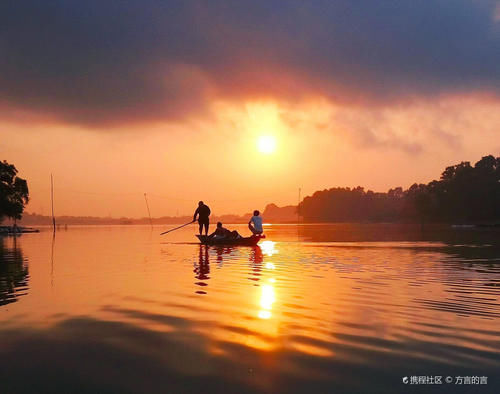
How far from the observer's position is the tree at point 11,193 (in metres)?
70.1

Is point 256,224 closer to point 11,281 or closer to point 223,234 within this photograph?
point 223,234

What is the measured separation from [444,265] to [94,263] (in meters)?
14.9

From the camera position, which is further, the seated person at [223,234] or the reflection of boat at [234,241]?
the seated person at [223,234]

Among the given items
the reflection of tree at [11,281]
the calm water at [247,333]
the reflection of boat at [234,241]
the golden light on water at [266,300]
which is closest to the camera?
the calm water at [247,333]

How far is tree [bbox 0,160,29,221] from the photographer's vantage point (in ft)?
230

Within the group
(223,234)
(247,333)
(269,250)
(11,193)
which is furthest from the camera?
(11,193)

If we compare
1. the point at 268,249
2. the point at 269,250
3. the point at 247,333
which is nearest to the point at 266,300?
the point at 247,333

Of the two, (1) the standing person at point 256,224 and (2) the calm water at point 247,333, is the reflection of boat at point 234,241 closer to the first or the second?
(1) the standing person at point 256,224

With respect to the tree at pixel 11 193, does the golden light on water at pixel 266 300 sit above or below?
below

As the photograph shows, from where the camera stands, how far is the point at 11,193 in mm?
71625

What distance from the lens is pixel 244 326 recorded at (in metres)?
7.43

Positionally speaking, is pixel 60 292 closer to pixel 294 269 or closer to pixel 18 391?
pixel 18 391

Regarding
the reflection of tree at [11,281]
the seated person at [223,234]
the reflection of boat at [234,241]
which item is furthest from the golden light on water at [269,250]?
the reflection of tree at [11,281]

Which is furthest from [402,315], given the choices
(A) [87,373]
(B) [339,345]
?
(A) [87,373]
